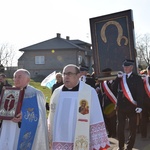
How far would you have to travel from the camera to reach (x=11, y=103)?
15.8 ft

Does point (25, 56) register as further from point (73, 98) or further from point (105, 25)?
point (73, 98)

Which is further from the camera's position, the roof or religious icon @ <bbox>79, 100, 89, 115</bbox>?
the roof

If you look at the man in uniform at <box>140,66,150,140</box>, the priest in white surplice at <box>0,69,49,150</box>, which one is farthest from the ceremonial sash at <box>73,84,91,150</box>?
the man in uniform at <box>140,66,150,140</box>

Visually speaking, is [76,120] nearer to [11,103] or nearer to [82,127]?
[82,127]

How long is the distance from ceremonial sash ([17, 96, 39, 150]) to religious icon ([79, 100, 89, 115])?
74 centimetres

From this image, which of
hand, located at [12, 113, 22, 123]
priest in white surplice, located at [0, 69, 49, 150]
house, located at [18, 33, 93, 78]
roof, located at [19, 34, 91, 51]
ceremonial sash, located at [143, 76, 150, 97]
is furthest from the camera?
house, located at [18, 33, 93, 78]

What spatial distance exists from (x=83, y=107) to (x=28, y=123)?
2.96 ft

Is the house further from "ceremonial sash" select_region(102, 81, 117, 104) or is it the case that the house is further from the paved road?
the paved road

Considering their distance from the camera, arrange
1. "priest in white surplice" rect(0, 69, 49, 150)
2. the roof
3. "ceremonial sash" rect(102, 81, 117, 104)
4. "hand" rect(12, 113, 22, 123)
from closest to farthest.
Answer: "hand" rect(12, 113, 22, 123) → "priest in white surplice" rect(0, 69, 49, 150) → "ceremonial sash" rect(102, 81, 117, 104) → the roof

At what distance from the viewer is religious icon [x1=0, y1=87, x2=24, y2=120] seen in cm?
479

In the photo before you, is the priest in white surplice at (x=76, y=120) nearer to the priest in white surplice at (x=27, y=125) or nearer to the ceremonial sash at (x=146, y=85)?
the priest in white surplice at (x=27, y=125)

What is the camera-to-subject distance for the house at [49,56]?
52.9 metres

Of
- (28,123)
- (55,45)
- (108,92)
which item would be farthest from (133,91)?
(55,45)

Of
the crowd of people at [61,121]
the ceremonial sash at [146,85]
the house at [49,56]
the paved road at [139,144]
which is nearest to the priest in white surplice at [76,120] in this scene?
the crowd of people at [61,121]
